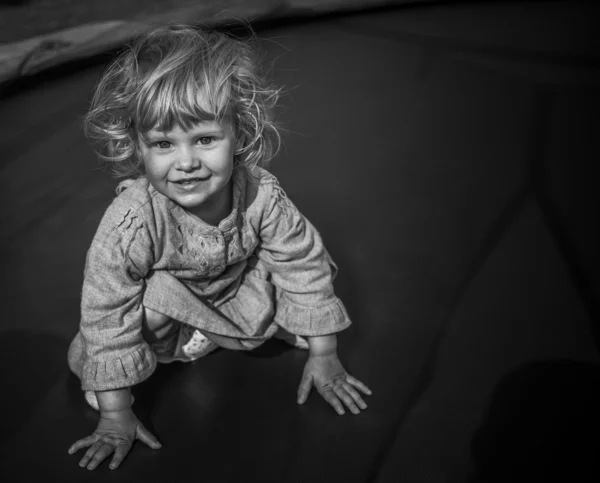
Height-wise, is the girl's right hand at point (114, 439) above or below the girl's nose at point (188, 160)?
below

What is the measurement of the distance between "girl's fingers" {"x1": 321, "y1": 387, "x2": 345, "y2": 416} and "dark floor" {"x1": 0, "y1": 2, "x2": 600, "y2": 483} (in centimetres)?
1

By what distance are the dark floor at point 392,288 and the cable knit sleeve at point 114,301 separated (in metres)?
0.14

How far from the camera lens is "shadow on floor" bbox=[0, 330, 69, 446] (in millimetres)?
1178

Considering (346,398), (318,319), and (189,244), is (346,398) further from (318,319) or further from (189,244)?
(189,244)

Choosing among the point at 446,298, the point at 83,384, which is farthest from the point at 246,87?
the point at 446,298

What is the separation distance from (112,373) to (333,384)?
0.38 meters

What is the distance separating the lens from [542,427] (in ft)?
3.85

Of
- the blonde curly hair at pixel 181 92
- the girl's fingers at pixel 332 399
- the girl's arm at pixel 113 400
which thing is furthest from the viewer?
the girl's fingers at pixel 332 399

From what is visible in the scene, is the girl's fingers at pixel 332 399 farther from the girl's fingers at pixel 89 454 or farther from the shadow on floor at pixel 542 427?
the girl's fingers at pixel 89 454

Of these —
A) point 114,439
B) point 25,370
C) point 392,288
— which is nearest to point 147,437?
point 114,439

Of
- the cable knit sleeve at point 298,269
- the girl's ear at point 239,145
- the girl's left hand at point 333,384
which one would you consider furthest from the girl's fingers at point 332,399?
the girl's ear at point 239,145

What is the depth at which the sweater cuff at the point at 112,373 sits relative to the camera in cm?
107

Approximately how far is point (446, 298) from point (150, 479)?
2.36 feet

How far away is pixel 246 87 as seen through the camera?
1.09m
